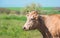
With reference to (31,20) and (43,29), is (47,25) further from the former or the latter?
(31,20)

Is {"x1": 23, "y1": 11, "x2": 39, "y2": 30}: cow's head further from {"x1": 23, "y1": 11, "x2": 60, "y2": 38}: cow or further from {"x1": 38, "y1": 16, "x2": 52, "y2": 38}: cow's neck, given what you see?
{"x1": 38, "y1": 16, "x2": 52, "y2": 38}: cow's neck

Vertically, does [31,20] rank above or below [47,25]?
above

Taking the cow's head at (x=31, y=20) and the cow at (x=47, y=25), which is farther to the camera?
the cow at (x=47, y=25)

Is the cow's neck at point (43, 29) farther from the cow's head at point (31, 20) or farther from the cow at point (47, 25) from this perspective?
the cow's head at point (31, 20)

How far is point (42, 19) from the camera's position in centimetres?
1023

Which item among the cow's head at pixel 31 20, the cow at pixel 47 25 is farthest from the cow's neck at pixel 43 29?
the cow's head at pixel 31 20

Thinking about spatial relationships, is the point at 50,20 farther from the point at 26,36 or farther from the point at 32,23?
the point at 26,36

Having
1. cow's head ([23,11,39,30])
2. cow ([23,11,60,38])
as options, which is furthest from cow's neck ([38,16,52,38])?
cow's head ([23,11,39,30])

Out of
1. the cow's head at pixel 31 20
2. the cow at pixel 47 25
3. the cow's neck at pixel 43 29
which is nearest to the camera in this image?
the cow's head at pixel 31 20

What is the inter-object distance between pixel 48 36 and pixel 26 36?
202 inches

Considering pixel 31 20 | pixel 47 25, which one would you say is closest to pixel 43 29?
pixel 47 25

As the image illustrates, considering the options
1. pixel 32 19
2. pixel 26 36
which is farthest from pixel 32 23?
pixel 26 36

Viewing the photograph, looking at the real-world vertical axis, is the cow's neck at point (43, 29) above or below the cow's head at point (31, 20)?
below

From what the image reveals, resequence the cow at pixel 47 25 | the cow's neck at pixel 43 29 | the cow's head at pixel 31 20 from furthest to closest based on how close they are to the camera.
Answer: the cow's neck at pixel 43 29 < the cow at pixel 47 25 < the cow's head at pixel 31 20
